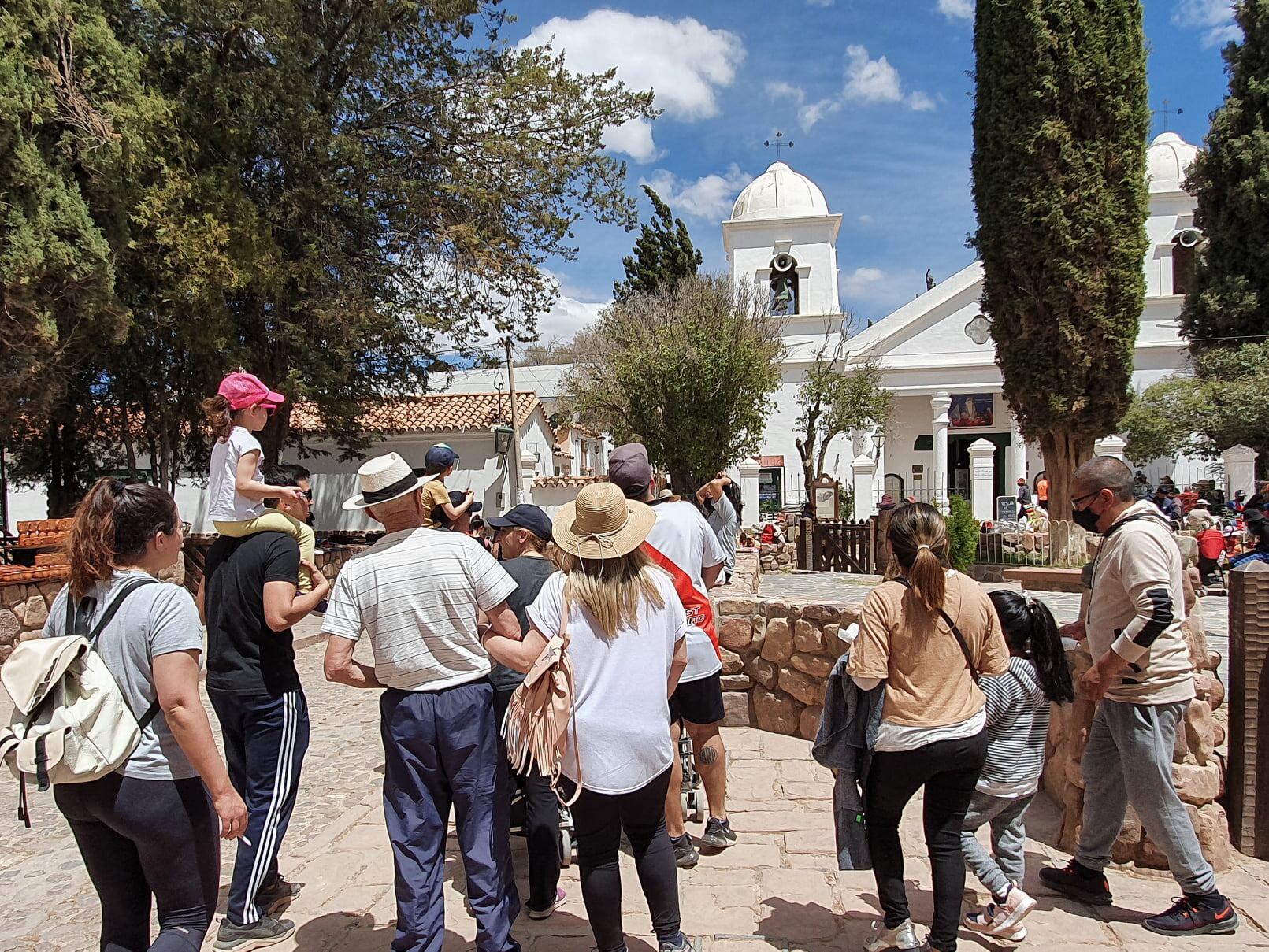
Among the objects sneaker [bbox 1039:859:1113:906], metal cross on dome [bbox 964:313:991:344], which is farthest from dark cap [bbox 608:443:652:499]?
metal cross on dome [bbox 964:313:991:344]

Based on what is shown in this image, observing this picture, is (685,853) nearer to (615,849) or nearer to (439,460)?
(615,849)

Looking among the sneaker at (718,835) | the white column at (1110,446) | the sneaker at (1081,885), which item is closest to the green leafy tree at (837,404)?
the white column at (1110,446)

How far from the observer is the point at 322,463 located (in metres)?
23.7

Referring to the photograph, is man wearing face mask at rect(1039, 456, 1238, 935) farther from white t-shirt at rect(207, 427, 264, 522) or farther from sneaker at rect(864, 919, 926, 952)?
white t-shirt at rect(207, 427, 264, 522)

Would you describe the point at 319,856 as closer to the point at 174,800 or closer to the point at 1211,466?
the point at 174,800

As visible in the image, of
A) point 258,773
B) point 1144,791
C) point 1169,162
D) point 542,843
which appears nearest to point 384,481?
point 258,773

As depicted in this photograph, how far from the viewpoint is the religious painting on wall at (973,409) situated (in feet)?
106

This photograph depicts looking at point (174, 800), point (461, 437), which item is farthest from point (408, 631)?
point (461, 437)

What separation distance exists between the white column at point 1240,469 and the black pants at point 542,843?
2019 centimetres

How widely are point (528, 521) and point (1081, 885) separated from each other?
9.11 feet

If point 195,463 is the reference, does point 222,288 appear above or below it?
above

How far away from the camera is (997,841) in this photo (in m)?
3.18

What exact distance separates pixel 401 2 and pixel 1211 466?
24834 millimetres

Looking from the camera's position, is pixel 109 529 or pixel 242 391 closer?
pixel 109 529
